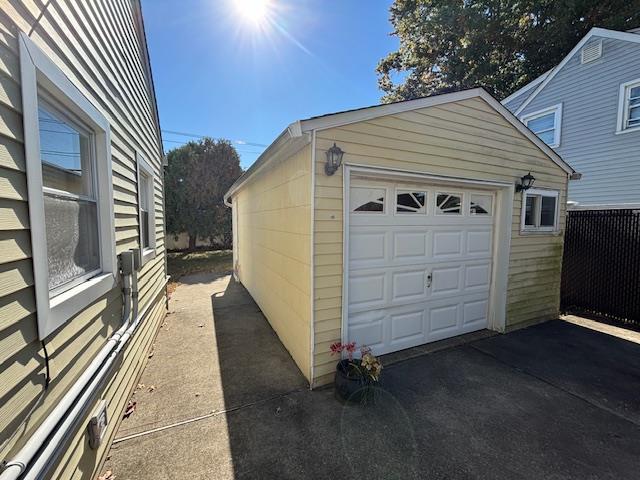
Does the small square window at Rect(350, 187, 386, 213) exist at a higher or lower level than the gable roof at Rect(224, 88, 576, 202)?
lower

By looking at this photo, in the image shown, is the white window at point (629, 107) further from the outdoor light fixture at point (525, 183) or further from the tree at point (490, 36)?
the tree at point (490, 36)

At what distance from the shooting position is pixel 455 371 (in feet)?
11.7

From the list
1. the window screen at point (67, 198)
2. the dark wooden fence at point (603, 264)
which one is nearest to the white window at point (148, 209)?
the window screen at point (67, 198)

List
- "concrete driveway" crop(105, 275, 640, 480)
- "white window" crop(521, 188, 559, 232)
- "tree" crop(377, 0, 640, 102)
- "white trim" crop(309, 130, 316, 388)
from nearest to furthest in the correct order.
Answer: "concrete driveway" crop(105, 275, 640, 480) → "white trim" crop(309, 130, 316, 388) → "white window" crop(521, 188, 559, 232) → "tree" crop(377, 0, 640, 102)

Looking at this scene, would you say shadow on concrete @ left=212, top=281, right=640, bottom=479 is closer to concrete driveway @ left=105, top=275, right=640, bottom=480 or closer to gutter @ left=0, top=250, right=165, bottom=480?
concrete driveway @ left=105, top=275, right=640, bottom=480

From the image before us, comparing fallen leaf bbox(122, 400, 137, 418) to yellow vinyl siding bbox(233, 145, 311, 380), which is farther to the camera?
yellow vinyl siding bbox(233, 145, 311, 380)

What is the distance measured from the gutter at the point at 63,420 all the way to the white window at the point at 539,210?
596cm

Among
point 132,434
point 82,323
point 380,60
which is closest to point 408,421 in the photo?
point 132,434

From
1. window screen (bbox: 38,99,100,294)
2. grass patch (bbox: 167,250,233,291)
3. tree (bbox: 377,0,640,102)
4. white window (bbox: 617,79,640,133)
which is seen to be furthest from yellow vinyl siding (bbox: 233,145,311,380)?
tree (bbox: 377,0,640,102)

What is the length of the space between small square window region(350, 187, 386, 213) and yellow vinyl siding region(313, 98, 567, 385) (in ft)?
1.05

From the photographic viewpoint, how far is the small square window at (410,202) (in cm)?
379

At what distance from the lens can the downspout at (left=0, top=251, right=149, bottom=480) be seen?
1.26 metres

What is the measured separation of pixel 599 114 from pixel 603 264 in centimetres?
489

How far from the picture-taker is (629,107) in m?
7.05
